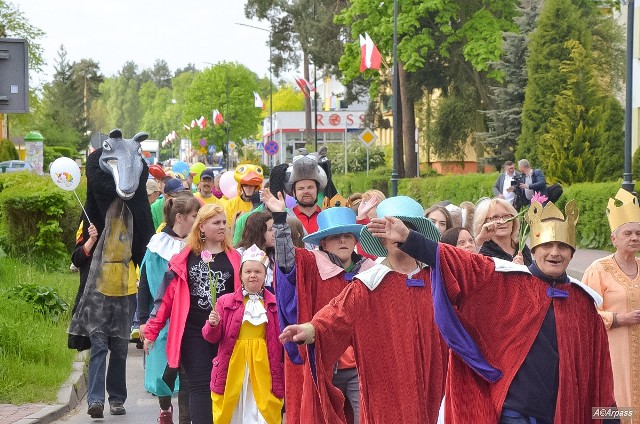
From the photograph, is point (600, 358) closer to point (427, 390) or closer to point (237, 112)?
point (427, 390)

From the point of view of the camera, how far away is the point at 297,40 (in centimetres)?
6938

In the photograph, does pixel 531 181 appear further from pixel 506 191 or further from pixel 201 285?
pixel 201 285

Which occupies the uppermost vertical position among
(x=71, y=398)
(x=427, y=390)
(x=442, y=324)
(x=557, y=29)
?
(x=557, y=29)

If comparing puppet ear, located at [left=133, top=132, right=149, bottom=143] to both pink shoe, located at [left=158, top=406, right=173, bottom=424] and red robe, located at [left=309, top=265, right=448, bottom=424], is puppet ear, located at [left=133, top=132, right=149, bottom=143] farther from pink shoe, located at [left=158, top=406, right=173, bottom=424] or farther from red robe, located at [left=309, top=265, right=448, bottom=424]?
red robe, located at [left=309, top=265, right=448, bottom=424]

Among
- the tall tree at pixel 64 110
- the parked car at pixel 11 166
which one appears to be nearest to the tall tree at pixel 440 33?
the parked car at pixel 11 166

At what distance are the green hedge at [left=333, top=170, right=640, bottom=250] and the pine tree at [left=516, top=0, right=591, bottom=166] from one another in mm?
2238

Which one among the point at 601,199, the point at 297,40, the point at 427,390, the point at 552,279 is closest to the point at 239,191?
the point at 427,390

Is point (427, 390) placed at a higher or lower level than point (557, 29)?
lower

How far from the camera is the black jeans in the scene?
8.26 m

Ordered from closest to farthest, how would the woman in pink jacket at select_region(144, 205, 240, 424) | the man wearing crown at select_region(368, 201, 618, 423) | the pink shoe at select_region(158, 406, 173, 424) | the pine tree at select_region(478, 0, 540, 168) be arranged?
1. the man wearing crown at select_region(368, 201, 618, 423)
2. the woman in pink jacket at select_region(144, 205, 240, 424)
3. the pink shoe at select_region(158, 406, 173, 424)
4. the pine tree at select_region(478, 0, 540, 168)

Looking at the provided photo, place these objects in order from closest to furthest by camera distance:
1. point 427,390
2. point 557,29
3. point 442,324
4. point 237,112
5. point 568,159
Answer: point 442,324 → point 427,390 → point 568,159 → point 557,29 → point 237,112

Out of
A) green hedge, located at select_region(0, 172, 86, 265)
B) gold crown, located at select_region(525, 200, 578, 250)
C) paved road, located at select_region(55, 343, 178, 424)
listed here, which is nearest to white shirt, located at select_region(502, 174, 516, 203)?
green hedge, located at select_region(0, 172, 86, 265)

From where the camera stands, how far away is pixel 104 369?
10359mm

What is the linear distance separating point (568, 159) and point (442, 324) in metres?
27.8
